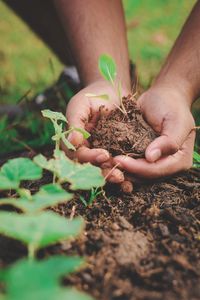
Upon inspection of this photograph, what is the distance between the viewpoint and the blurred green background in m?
3.20

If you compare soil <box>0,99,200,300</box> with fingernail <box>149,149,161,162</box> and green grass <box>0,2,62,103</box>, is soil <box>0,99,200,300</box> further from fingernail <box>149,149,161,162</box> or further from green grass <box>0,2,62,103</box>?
Result: green grass <box>0,2,62,103</box>

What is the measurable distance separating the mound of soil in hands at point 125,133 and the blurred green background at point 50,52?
1.43 metres

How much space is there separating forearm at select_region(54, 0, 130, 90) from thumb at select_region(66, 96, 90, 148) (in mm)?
350

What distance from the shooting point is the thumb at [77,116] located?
1.41m

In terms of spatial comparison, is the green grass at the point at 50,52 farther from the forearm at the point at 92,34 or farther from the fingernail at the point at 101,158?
the fingernail at the point at 101,158

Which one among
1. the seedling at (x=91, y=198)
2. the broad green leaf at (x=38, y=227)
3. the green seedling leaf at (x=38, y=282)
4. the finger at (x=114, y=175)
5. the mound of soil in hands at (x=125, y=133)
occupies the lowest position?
the seedling at (x=91, y=198)

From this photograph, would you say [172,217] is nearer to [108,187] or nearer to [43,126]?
[108,187]

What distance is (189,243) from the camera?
108 centimetres

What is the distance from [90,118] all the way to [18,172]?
619 millimetres

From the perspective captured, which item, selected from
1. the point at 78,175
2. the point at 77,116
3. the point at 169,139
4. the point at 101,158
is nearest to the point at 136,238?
the point at 78,175

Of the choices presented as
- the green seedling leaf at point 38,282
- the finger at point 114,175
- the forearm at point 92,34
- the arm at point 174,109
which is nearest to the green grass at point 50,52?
the forearm at point 92,34

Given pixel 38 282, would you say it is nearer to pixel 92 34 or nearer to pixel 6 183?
pixel 6 183

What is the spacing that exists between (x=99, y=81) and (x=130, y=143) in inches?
19.0

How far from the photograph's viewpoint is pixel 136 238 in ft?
3.50
